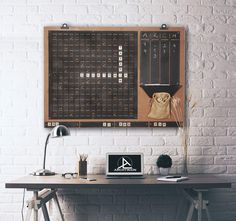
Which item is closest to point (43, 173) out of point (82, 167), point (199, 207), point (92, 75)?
point (82, 167)

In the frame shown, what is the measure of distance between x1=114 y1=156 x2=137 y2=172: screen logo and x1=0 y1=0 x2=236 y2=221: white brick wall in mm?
319

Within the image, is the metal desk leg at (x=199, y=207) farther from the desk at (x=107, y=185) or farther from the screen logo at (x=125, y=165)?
the screen logo at (x=125, y=165)

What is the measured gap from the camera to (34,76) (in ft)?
12.7

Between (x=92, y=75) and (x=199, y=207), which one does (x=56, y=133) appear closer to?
(x=92, y=75)

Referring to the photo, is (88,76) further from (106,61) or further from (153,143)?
(153,143)

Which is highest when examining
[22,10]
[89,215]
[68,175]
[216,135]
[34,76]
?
[22,10]

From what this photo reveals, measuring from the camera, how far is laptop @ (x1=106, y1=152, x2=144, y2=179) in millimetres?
3541

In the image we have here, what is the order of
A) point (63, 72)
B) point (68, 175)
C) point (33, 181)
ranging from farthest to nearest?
point (63, 72) → point (68, 175) → point (33, 181)

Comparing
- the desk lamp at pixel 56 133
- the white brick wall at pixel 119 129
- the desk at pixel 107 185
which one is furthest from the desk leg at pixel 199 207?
the desk lamp at pixel 56 133

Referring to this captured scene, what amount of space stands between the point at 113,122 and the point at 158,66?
0.61 m

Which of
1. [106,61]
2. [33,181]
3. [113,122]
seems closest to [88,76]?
[106,61]

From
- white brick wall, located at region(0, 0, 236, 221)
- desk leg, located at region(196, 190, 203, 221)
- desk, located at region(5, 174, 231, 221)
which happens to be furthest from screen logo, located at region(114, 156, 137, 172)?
desk leg, located at region(196, 190, 203, 221)

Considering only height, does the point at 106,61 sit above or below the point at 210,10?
below

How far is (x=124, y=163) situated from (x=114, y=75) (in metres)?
0.78
